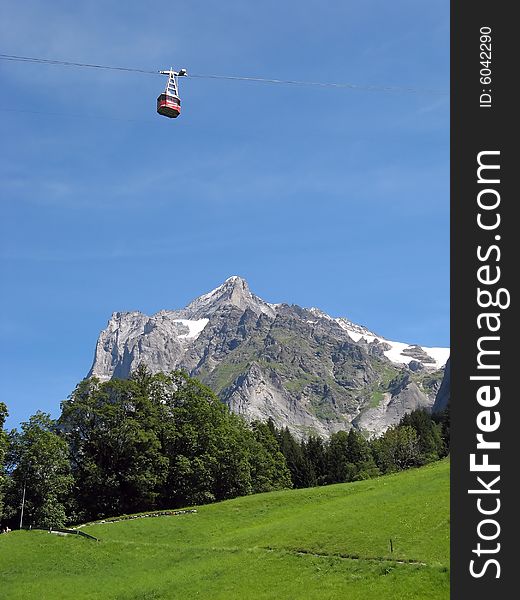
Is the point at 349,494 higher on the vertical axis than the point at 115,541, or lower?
higher

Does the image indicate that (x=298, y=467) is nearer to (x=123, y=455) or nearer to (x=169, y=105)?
(x=123, y=455)

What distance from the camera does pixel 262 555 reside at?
1773 inches

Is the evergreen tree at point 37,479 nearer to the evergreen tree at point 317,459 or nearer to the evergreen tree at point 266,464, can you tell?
the evergreen tree at point 266,464

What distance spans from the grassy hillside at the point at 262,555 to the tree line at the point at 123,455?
53.8 ft

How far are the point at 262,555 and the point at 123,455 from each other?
4245 cm

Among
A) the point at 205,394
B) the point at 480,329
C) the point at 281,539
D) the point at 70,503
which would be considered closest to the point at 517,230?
the point at 480,329

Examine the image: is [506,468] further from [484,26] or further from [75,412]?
[75,412]

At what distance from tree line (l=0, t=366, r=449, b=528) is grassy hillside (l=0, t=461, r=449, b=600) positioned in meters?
16.4

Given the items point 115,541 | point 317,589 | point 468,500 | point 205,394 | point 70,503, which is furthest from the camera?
point 205,394

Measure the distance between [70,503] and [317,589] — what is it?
5251cm

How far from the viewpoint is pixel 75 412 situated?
8500 cm

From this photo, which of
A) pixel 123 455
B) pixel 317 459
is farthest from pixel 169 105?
pixel 317 459

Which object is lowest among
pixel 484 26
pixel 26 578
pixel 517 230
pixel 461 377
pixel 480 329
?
pixel 26 578

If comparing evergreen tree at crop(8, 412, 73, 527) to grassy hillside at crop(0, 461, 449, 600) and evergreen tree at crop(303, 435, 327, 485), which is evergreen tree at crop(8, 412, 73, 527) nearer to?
grassy hillside at crop(0, 461, 449, 600)
